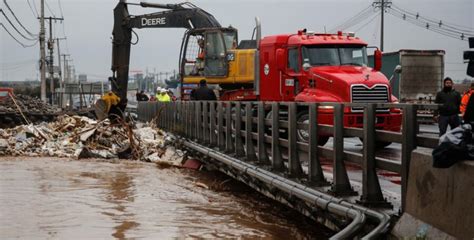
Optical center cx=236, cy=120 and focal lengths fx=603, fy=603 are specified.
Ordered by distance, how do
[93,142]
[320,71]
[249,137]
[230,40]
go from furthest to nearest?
[230,40] → [93,142] → [320,71] → [249,137]

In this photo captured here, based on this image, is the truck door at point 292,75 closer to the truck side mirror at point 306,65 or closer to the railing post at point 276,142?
the truck side mirror at point 306,65

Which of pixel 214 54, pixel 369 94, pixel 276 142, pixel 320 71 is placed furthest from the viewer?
pixel 214 54

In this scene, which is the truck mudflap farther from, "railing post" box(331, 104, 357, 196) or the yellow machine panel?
the yellow machine panel

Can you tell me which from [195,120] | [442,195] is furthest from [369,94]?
[442,195]

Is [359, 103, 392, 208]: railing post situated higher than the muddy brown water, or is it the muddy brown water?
[359, 103, 392, 208]: railing post

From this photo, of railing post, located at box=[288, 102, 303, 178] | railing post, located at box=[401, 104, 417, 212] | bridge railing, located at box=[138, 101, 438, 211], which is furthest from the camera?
railing post, located at box=[288, 102, 303, 178]

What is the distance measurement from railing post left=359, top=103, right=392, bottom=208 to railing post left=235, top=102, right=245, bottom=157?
556 cm

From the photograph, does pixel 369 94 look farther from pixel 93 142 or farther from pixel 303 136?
pixel 93 142

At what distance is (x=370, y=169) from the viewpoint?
631cm

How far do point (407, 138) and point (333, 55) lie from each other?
31.7 ft

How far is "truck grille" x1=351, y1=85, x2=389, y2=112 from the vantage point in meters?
13.6

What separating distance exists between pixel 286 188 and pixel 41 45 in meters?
47.0

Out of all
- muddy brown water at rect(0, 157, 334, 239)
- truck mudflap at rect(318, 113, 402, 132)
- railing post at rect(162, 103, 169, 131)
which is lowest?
muddy brown water at rect(0, 157, 334, 239)

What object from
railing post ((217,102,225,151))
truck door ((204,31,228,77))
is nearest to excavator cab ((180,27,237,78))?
truck door ((204,31,228,77))
